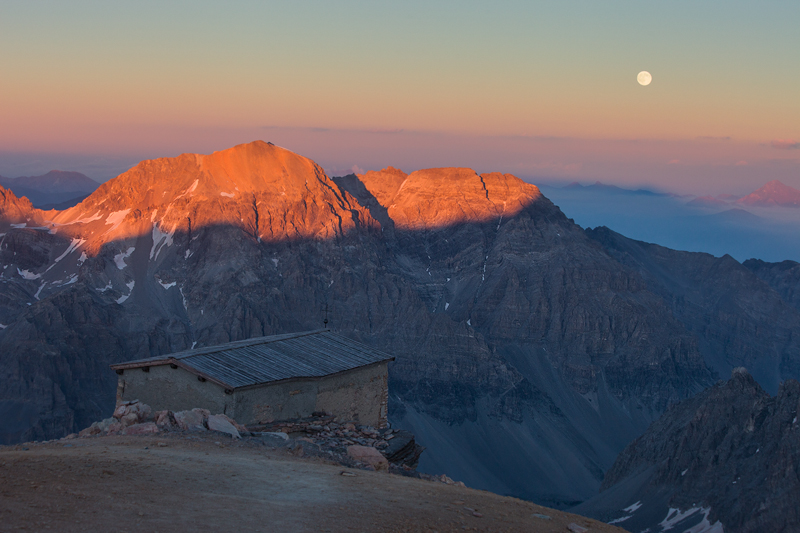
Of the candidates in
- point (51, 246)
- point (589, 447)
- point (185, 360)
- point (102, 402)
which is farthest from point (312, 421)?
point (51, 246)

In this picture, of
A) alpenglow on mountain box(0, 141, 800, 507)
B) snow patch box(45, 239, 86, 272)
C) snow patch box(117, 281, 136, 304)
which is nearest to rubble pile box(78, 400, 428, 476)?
alpenglow on mountain box(0, 141, 800, 507)

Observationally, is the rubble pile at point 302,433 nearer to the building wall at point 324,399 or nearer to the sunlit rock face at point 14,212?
the building wall at point 324,399

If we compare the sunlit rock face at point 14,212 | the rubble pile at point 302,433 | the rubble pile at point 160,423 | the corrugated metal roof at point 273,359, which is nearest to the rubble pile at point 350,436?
the rubble pile at point 302,433

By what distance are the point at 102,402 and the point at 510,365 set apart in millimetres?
80642

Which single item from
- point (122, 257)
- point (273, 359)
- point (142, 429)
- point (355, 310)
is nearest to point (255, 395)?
point (273, 359)

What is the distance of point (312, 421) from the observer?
961 inches

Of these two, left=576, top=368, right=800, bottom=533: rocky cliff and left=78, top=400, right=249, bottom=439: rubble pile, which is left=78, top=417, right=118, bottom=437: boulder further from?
left=576, top=368, right=800, bottom=533: rocky cliff

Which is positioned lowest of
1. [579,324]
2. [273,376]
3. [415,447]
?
[579,324]

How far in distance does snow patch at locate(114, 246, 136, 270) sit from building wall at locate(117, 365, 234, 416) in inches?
5576

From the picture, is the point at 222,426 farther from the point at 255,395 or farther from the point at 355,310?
the point at 355,310

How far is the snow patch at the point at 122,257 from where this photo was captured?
15900 cm

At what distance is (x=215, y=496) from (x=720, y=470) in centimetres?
8316

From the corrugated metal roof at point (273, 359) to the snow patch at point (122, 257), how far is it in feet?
456

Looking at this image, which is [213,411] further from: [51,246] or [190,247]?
[51,246]
